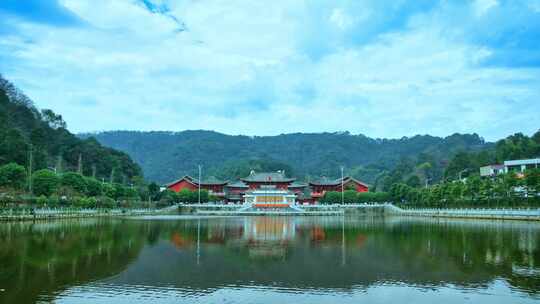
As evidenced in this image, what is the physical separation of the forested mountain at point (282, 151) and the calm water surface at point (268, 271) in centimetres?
9858

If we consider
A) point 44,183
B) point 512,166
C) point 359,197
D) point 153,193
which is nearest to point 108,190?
point 44,183

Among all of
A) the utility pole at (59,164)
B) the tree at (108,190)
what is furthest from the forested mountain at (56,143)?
the tree at (108,190)

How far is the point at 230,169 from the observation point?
414 feet

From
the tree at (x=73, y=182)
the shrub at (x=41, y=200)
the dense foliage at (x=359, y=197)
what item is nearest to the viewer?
the shrub at (x=41, y=200)

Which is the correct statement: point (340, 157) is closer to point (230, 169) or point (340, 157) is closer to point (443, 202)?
point (230, 169)

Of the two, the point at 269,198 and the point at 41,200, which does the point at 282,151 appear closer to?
the point at 269,198

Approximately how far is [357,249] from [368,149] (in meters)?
156

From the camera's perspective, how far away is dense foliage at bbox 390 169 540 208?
→ 160ft

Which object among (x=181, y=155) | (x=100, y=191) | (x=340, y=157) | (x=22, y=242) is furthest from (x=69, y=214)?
(x=340, y=157)

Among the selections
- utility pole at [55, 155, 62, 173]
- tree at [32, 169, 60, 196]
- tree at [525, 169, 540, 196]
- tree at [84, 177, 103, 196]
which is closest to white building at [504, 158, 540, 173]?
tree at [525, 169, 540, 196]

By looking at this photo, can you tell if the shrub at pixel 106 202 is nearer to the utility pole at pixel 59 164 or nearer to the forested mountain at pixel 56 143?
the forested mountain at pixel 56 143

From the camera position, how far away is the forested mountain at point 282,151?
5507 inches

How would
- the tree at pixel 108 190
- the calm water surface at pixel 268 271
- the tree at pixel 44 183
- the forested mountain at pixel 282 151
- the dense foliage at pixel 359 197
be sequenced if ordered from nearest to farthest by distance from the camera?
1. the calm water surface at pixel 268 271
2. the tree at pixel 44 183
3. the tree at pixel 108 190
4. the dense foliage at pixel 359 197
5. the forested mountain at pixel 282 151

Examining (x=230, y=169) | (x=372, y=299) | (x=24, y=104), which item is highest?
(x=24, y=104)
